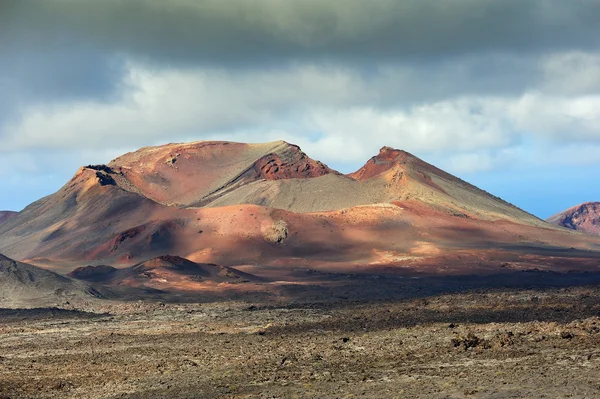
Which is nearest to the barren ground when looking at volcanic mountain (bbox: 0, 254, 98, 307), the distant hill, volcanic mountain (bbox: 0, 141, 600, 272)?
volcanic mountain (bbox: 0, 254, 98, 307)

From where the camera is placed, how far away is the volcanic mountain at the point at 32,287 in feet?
263

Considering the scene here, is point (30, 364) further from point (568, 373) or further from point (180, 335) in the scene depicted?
point (568, 373)

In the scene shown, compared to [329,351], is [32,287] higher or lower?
higher

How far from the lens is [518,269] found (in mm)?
104125

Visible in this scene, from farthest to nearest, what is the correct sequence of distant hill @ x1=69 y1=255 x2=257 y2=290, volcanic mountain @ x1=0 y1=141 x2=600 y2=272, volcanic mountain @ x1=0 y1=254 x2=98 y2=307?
volcanic mountain @ x1=0 y1=141 x2=600 y2=272, distant hill @ x1=69 y1=255 x2=257 y2=290, volcanic mountain @ x1=0 y1=254 x2=98 y2=307

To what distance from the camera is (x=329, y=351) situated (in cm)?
3778

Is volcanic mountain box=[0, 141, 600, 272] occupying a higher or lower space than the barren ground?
higher

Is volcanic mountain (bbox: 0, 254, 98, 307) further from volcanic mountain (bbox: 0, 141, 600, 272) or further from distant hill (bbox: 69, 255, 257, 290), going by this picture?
volcanic mountain (bbox: 0, 141, 600, 272)

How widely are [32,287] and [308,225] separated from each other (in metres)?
55.0

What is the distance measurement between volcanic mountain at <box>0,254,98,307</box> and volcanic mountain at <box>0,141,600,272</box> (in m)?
38.0

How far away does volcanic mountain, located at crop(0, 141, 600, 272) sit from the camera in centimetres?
12319

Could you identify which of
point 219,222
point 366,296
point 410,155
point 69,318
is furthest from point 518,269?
point 410,155

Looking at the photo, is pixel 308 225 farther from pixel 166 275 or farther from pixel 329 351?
pixel 329 351

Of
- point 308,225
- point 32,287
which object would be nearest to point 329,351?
point 32,287
